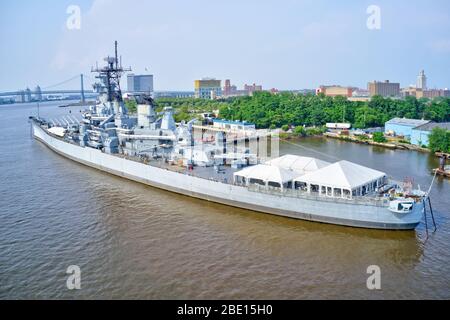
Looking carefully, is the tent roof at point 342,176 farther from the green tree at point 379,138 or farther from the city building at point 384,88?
the city building at point 384,88

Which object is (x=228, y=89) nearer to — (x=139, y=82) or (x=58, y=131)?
(x=139, y=82)

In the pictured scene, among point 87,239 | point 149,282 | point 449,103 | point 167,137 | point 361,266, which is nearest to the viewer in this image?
point 149,282

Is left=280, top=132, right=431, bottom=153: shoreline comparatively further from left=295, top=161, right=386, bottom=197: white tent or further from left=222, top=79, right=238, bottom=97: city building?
left=222, top=79, right=238, bottom=97: city building

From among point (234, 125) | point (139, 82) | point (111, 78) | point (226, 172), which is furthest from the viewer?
point (139, 82)

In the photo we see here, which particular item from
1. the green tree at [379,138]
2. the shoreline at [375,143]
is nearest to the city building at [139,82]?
the shoreline at [375,143]

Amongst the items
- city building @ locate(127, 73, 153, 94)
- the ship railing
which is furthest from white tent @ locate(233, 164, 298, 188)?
city building @ locate(127, 73, 153, 94)

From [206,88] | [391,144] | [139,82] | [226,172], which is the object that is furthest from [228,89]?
[226,172]

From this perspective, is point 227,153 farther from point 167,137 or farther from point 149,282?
point 149,282
